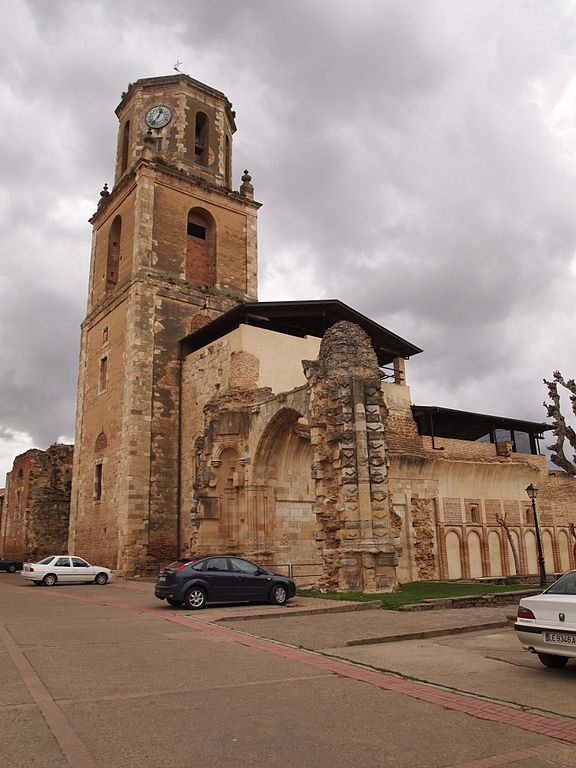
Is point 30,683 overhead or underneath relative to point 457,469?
underneath

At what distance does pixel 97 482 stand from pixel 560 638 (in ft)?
78.7

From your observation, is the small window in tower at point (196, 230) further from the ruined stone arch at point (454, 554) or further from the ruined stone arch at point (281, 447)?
the ruined stone arch at point (454, 554)

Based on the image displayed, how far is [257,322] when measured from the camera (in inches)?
1021

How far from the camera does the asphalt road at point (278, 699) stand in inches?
155

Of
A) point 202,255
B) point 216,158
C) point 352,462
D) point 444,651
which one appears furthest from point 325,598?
point 216,158

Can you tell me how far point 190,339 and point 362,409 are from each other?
1266 cm

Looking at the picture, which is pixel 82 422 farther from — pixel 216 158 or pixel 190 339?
pixel 216 158

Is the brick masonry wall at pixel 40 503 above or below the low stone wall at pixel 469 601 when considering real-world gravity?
above

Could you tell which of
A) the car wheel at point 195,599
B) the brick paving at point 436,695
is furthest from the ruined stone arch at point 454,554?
the brick paving at point 436,695

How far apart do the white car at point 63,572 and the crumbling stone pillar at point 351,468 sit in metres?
9.44

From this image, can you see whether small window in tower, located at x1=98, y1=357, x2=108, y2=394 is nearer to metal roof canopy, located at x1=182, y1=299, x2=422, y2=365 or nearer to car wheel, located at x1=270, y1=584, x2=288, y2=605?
metal roof canopy, located at x1=182, y1=299, x2=422, y2=365

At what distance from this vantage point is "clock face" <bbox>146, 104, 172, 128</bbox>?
3058 cm

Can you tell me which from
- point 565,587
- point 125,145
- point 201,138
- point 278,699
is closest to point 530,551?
point 565,587

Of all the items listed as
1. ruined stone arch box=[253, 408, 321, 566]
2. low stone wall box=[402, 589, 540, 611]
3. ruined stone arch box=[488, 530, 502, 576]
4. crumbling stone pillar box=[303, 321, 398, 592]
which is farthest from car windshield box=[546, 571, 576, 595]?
ruined stone arch box=[488, 530, 502, 576]
